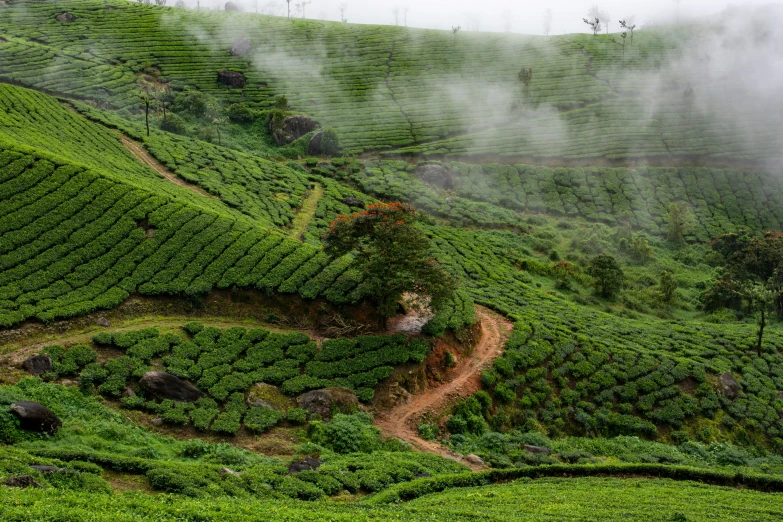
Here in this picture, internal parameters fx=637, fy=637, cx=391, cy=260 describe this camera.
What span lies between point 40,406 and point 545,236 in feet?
161

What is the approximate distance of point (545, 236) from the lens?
201 ft

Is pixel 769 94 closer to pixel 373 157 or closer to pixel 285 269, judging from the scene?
pixel 373 157

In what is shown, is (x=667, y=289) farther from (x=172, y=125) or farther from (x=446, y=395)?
(x=172, y=125)

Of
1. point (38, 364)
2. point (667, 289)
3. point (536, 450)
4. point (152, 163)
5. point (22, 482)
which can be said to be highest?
point (152, 163)

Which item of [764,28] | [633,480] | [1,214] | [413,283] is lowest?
[633,480]

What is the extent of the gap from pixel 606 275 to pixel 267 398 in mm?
33017

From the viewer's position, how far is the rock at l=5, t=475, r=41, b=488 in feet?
48.8

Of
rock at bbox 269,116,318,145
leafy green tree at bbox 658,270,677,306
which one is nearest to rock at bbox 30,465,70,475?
leafy green tree at bbox 658,270,677,306

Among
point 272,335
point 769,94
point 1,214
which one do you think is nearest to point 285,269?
point 272,335

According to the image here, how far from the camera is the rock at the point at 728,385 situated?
122ft

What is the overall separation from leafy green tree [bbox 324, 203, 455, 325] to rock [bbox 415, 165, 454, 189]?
36.1 m

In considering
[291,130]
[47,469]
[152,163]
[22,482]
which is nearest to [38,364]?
[47,469]

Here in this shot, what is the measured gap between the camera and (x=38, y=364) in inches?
963

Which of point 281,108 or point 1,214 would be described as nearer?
point 1,214
